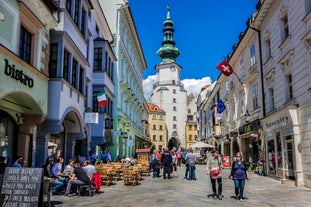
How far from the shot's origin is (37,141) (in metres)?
13.7

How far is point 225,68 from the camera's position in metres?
25.5

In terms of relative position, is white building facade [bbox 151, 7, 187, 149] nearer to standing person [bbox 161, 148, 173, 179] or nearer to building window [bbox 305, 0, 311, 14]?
standing person [bbox 161, 148, 173, 179]

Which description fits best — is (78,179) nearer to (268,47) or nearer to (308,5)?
(308,5)

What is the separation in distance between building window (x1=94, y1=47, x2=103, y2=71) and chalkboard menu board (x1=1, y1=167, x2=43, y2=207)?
16685 millimetres

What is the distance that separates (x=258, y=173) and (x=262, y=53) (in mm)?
8189

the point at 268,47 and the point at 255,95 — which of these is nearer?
the point at 268,47

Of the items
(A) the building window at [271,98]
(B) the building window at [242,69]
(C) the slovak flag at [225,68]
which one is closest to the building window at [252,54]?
(C) the slovak flag at [225,68]

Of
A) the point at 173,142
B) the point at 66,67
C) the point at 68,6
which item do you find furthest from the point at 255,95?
the point at 173,142

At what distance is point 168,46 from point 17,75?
280ft

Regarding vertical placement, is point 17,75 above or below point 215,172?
above

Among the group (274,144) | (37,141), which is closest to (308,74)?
(274,144)

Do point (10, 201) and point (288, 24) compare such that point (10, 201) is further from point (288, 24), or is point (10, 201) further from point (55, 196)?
point (288, 24)

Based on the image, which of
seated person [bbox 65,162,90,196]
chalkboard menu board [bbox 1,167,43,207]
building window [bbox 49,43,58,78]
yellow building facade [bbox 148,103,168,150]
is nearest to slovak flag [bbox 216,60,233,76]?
building window [bbox 49,43,58,78]

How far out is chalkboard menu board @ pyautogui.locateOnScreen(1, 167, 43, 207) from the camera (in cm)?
763
